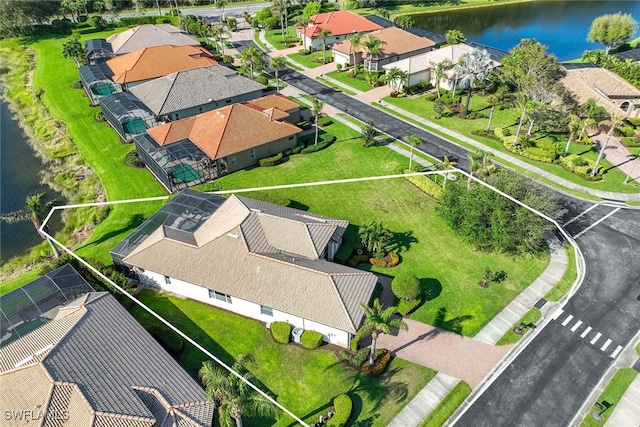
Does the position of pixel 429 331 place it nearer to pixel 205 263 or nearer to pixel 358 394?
pixel 358 394

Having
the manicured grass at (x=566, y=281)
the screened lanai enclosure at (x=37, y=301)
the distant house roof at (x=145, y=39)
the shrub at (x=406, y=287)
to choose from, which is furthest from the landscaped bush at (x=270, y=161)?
the distant house roof at (x=145, y=39)

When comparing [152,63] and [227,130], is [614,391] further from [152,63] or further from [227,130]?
[152,63]

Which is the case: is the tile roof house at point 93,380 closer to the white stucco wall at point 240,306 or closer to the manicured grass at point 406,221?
the white stucco wall at point 240,306

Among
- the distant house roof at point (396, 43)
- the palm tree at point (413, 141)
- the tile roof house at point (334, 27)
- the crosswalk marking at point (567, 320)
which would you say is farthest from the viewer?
the tile roof house at point (334, 27)

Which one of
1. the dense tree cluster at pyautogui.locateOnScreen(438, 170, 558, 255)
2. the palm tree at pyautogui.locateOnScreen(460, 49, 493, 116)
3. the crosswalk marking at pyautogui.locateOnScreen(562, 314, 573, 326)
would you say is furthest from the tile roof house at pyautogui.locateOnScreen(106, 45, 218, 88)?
the crosswalk marking at pyautogui.locateOnScreen(562, 314, 573, 326)

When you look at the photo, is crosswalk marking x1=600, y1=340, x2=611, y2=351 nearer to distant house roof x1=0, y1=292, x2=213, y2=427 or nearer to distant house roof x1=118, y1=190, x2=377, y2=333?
distant house roof x1=118, y1=190, x2=377, y2=333

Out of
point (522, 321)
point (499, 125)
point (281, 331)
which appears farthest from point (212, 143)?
point (499, 125)

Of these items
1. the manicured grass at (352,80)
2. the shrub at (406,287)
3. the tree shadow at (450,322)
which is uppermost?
the manicured grass at (352,80)
